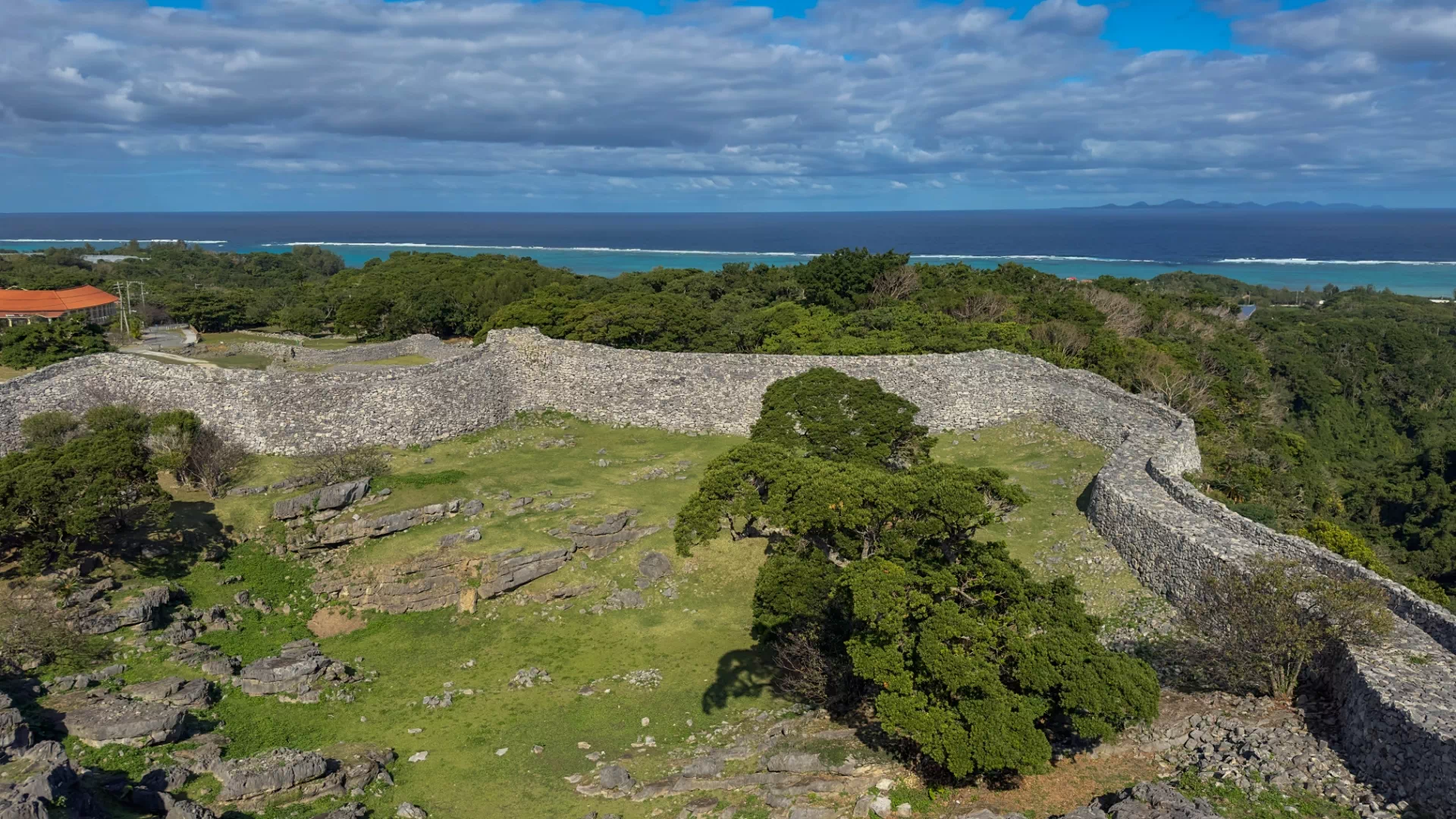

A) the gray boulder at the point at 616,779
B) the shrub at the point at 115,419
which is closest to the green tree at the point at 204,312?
the shrub at the point at 115,419

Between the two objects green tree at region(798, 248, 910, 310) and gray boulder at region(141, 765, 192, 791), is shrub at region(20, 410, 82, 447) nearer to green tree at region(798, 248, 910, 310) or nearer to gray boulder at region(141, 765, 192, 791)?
gray boulder at region(141, 765, 192, 791)

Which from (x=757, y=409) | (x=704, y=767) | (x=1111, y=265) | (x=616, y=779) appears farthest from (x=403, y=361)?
(x=1111, y=265)

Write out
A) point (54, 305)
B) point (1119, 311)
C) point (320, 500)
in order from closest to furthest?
point (320, 500) → point (54, 305) → point (1119, 311)

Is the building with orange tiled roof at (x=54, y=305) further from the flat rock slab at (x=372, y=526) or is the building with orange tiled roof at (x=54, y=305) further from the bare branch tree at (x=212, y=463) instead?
the flat rock slab at (x=372, y=526)

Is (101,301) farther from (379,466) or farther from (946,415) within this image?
(946,415)

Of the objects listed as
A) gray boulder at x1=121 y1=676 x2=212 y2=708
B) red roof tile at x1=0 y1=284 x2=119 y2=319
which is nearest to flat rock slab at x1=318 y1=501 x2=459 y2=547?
gray boulder at x1=121 y1=676 x2=212 y2=708

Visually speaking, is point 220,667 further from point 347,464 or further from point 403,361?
point 403,361

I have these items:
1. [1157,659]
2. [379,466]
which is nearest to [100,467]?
[379,466]
